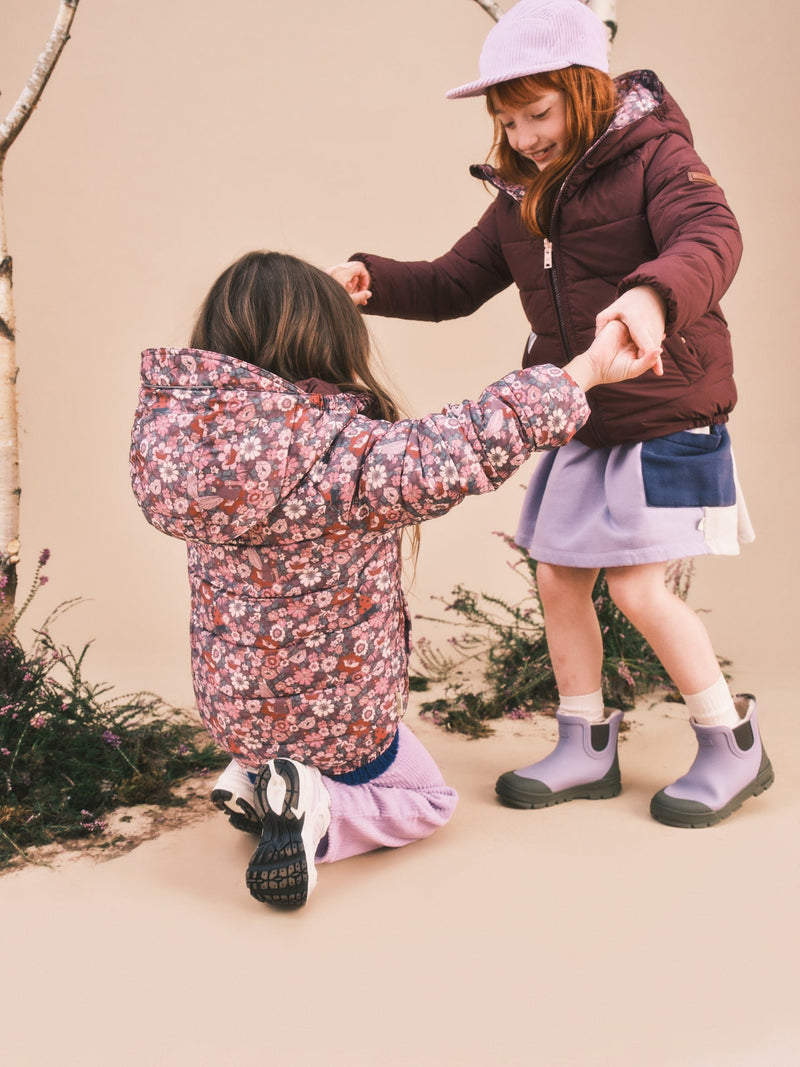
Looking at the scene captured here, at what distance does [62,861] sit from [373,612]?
2.12 feet

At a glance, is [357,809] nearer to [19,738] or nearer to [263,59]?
[19,738]

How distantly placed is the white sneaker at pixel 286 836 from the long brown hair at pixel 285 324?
0.55 meters

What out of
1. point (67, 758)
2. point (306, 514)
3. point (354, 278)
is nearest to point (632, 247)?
point (354, 278)

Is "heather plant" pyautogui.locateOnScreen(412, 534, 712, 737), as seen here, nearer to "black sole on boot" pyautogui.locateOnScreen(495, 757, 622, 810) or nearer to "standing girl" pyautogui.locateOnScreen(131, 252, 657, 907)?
"black sole on boot" pyautogui.locateOnScreen(495, 757, 622, 810)

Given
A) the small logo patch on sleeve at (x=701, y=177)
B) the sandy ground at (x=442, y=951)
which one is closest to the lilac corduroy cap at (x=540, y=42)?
the small logo patch on sleeve at (x=701, y=177)

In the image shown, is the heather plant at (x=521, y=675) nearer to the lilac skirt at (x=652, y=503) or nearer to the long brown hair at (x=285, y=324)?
the lilac skirt at (x=652, y=503)

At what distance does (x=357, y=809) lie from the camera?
164 centimetres

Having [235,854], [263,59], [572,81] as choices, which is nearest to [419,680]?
[235,854]

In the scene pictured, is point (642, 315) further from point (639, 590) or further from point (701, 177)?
point (639, 590)

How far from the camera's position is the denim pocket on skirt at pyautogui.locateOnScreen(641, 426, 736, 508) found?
175 centimetres

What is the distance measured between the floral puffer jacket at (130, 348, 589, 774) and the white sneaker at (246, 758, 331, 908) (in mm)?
69

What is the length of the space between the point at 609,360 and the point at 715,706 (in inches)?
27.4

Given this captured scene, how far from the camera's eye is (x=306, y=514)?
1441mm

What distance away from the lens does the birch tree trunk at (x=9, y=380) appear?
6.74 feet
